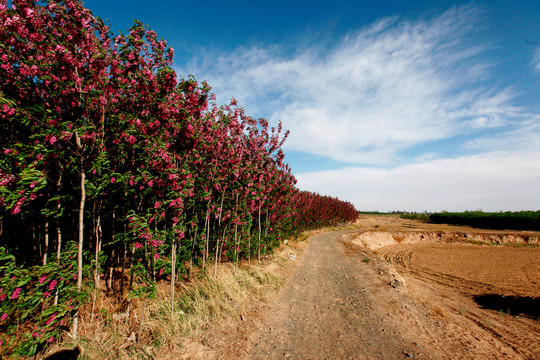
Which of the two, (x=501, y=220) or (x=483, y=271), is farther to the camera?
(x=501, y=220)

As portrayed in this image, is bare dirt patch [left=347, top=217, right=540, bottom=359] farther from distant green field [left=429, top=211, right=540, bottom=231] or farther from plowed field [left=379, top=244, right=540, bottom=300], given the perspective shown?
distant green field [left=429, top=211, right=540, bottom=231]

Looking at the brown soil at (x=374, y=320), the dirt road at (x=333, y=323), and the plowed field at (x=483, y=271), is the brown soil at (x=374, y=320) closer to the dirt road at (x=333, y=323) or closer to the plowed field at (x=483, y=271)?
the dirt road at (x=333, y=323)

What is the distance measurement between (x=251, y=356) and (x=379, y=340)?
10.5ft

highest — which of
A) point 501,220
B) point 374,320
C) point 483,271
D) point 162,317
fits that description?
point 162,317

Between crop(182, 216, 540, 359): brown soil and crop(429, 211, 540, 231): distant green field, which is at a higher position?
crop(182, 216, 540, 359): brown soil

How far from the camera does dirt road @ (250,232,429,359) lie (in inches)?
186

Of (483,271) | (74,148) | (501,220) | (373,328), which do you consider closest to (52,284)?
(74,148)

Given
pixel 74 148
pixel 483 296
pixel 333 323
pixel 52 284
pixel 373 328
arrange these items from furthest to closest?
pixel 483 296 < pixel 333 323 < pixel 373 328 < pixel 74 148 < pixel 52 284

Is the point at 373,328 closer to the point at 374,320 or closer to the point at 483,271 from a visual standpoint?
the point at 374,320

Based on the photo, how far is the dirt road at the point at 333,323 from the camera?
15.5 feet

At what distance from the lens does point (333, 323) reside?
6.03 m

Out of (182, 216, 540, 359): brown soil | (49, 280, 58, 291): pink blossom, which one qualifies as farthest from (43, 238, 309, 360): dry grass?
(49, 280, 58, 291): pink blossom

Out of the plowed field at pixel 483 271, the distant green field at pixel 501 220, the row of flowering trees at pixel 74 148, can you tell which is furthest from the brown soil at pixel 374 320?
the distant green field at pixel 501 220

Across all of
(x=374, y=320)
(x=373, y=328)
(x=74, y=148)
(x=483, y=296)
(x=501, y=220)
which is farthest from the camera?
(x=501, y=220)
